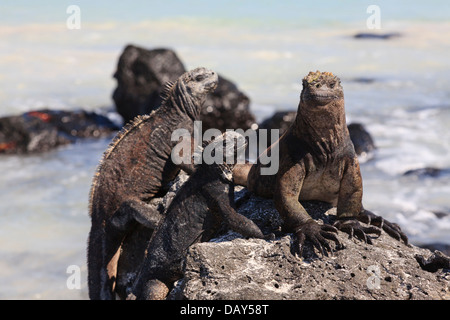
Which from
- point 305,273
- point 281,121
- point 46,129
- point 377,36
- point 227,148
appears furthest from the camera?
point 377,36

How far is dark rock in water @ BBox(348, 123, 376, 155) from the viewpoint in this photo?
12.8m

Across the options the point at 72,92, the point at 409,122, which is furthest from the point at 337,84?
the point at 72,92

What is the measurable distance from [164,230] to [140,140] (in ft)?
4.29

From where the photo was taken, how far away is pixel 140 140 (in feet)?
17.6

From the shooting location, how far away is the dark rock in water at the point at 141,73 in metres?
13.9

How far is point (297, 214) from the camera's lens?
398cm

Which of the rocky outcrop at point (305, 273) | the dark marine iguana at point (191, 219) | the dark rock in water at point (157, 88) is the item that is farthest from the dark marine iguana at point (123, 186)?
the dark rock in water at point (157, 88)

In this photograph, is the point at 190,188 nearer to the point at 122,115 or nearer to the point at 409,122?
the point at 122,115

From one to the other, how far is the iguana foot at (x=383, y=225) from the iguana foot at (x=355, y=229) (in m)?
0.23

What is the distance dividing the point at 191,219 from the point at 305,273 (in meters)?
0.99
